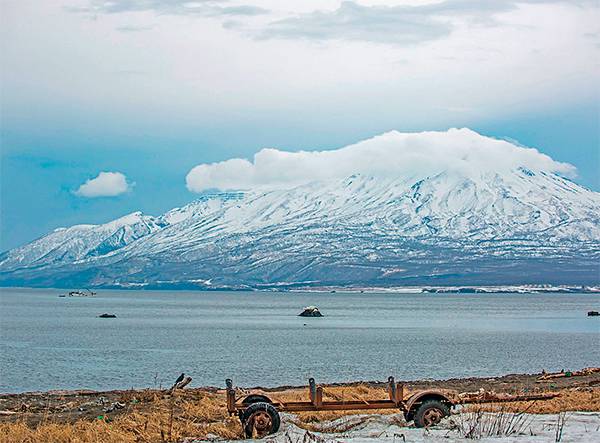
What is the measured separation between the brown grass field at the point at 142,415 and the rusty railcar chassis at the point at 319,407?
423 mm

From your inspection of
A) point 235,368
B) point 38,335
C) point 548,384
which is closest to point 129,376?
point 235,368

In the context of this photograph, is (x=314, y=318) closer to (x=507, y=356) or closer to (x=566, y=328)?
(x=566, y=328)

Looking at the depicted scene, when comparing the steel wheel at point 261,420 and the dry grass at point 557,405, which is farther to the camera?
the dry grass at point 557,405

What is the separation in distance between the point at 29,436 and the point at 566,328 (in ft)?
345

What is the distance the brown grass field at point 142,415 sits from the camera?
58.0 feet

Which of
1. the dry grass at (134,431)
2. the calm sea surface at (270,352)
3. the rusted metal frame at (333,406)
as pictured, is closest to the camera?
the dry grass at (134,431)

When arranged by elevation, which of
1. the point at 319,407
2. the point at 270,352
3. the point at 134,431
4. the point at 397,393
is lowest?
the point at 270,352

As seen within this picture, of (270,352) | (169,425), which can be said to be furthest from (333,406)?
(270,352)

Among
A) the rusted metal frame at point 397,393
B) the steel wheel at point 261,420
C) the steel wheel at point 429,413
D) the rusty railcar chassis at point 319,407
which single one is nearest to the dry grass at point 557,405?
the steel wheel at point 429,413

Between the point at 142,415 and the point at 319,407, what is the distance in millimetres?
4829

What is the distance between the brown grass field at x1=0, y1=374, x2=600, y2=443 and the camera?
17672 millimetres

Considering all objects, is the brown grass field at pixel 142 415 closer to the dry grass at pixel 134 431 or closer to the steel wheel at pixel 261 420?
the dry grass at pixel 134 431

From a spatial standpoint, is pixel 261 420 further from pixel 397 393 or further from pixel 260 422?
pixel 397 393

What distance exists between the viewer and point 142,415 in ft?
68.6
